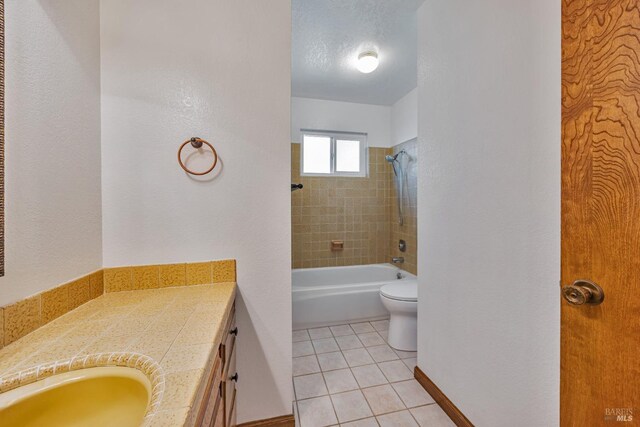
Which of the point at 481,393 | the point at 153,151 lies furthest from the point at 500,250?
the point at 153,151

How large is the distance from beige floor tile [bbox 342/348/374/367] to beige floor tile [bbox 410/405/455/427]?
1.68 ft

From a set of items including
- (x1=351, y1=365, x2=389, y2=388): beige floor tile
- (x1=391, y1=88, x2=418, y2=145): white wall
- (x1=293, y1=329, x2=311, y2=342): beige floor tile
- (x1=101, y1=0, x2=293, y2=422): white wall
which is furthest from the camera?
(x1=391, y1=88, x2=418, y2=145): white wall

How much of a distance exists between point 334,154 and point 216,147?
88.8 inches

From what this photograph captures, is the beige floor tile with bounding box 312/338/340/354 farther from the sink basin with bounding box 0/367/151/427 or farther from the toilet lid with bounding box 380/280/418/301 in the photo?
the sink basin with bounding box 0/367/151/427

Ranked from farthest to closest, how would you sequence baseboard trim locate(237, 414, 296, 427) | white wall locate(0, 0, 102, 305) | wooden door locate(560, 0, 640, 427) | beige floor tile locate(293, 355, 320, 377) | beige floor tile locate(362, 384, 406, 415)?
beige floor tile locate(293, 355, 320, 377), beige floor tile locate(362, 384, 406, 415), baseboard trim locate(237, 414, 296, 427), white wall locate(0, 0, 102, 305), wooden door locate(560, 0, 640, 427)

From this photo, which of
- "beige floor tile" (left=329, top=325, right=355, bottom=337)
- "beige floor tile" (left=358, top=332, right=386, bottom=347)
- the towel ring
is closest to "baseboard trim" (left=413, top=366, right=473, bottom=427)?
"beige floor tile" (left=358, top=332, right=386, bottom=347)

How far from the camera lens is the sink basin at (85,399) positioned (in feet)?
1.77


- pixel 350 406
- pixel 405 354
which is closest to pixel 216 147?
pixel 350 406

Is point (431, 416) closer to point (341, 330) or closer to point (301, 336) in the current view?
point (341, 330)

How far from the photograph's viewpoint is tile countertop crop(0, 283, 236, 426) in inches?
19.6

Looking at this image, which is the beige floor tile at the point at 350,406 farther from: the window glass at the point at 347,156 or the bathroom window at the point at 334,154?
the window glass at the point at 347,156

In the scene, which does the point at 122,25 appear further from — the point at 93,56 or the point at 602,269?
the point at 602,269

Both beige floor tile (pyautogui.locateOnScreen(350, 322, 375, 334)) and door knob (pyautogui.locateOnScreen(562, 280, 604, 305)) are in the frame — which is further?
beige floor tile (pyautogui.locateOnScreen(350, 322, 375, 334))

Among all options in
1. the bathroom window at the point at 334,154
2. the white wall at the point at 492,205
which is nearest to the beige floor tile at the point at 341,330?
the white wall at the point at 492,205
